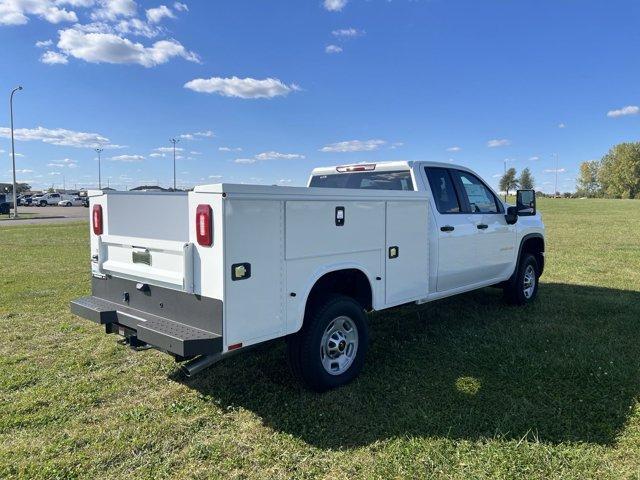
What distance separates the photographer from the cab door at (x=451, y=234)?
527cm

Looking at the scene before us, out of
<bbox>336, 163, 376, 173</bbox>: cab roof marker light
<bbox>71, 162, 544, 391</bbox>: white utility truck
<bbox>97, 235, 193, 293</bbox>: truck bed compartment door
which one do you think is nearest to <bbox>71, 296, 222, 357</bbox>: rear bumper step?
<bbox>71, 162, 544, 391</bbox>: white utility truck

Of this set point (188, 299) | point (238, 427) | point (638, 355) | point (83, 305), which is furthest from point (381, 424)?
point (638, 355)

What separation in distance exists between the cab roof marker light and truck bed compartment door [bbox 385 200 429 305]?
0.99m

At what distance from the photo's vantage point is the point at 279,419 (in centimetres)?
368

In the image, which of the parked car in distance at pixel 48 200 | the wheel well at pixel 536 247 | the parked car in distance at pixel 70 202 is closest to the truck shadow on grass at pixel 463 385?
the wheel well at pixel 536 247

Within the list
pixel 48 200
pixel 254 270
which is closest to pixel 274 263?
pixel 254 270

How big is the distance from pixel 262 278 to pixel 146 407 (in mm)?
1485

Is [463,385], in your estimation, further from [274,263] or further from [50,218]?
[50,218]

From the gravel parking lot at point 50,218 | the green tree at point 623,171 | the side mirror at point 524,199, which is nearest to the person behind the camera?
the side mirror at point 524,199

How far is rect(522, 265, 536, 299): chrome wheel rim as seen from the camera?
707cm

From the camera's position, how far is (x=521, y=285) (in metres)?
6.89

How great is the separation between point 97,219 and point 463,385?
3.54m

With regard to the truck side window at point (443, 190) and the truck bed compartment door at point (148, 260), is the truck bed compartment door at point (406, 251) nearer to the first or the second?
the truck side window at point (443, 190)

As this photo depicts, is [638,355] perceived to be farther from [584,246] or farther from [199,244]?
[584,246]
